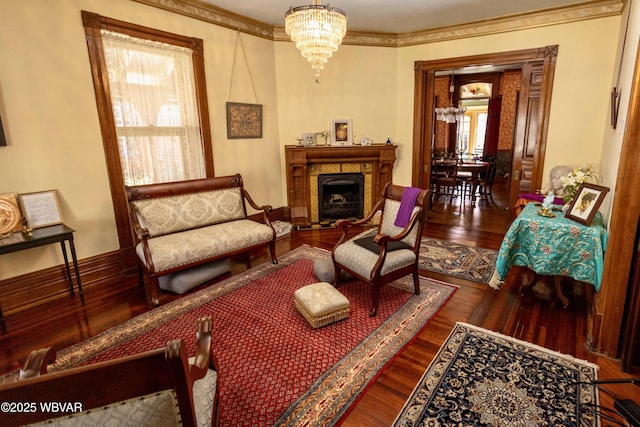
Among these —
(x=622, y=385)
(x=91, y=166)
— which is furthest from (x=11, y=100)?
(x=622, y=385)

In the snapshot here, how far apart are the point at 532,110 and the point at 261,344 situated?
4865mm

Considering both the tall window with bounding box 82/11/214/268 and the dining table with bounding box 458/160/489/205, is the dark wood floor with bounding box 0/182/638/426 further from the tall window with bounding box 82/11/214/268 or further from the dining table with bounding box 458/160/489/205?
the dining table with bounding box 458/160/489/205

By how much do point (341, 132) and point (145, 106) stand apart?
2.87 meters

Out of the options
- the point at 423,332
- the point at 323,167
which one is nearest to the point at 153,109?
the point at 323,167

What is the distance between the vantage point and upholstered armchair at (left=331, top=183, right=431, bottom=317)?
283 centimetres

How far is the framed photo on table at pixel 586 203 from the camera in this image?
2594 mm

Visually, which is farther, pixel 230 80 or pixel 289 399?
pixel 230 80

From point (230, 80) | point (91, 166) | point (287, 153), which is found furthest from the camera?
point (287, 153)

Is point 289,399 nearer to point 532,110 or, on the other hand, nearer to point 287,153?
point 287,153

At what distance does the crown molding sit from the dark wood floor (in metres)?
3.14

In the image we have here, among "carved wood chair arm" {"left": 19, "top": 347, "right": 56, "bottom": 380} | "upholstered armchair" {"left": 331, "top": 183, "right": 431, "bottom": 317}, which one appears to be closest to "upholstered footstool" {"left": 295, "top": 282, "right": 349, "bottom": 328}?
"upholstered armchair" {"left": 331, "top": 183, "right": 431, "bottom": 317}

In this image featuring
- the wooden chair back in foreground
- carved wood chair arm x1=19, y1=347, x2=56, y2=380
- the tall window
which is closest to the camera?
the wooden chair back in foreground

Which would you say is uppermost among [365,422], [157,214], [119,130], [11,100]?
[11,100]

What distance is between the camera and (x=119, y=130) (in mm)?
3596
